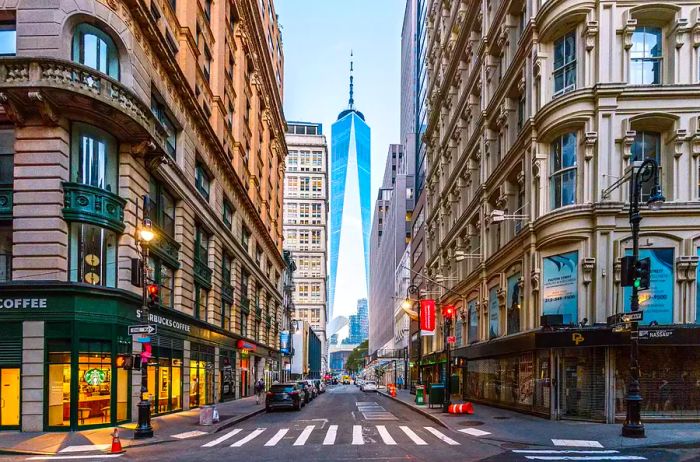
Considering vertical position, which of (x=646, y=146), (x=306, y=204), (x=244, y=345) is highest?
(x=306, y=204)

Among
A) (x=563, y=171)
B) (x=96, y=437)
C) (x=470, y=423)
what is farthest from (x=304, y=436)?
(x=563, y=171)

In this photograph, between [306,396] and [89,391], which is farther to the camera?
[306,396]

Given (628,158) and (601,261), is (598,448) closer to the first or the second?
(601,261)

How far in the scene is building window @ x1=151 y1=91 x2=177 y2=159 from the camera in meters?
29.5

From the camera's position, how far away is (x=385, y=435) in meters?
21.0

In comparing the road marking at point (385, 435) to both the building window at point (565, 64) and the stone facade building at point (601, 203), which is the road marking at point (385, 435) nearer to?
the stone facade building at point (601, 203)

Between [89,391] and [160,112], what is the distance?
14260mm

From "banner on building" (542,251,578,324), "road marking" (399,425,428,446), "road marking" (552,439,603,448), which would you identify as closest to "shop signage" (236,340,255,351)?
"road marking" (399,425,428,446)

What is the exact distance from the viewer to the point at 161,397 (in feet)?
96.4

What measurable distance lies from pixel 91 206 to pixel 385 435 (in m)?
13.9

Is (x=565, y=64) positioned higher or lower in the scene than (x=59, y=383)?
higher

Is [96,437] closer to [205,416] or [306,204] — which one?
[205,416]

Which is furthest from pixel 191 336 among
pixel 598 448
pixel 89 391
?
pixel 598 448

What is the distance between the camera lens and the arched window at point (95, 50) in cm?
2355
